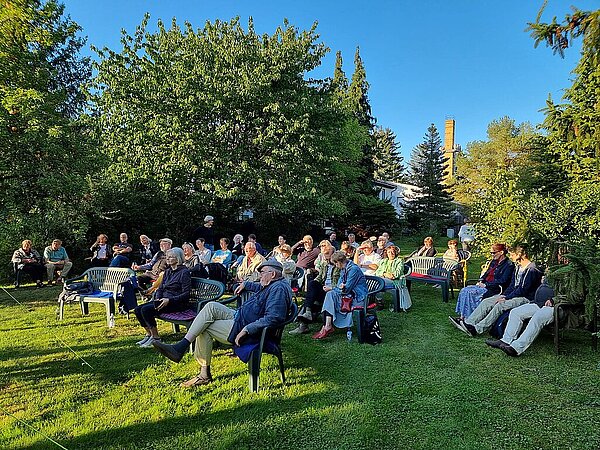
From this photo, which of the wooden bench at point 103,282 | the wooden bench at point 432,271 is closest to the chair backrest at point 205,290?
the wooden bench at point 103,282

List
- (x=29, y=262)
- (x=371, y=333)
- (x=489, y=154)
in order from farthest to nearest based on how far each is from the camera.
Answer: (x=489, y=154) < (x=29, y=262) < (x=371, y=333)

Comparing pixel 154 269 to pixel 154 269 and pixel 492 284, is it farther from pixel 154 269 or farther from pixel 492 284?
pixel 492 284

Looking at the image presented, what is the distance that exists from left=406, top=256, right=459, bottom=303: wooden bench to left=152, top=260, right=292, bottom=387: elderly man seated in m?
4.75

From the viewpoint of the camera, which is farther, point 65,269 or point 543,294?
point 65,269

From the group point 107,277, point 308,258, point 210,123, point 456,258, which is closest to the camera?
point 107,277

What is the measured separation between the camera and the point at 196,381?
12.7 ft

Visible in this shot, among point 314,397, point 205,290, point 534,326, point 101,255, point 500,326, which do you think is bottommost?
point 314,397

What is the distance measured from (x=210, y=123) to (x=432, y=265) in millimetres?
10302

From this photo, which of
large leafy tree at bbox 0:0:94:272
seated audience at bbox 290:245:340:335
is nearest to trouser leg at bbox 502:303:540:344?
seated audience at bbox 290:245:340:335

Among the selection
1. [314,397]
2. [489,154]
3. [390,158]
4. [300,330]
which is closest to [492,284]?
[300,330]

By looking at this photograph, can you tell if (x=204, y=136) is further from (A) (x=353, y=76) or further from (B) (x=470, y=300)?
(A) (x=353, y=76)

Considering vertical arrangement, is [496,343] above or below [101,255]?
below

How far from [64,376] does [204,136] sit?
38.3ft

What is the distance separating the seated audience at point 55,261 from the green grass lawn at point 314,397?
4701 millimetres
